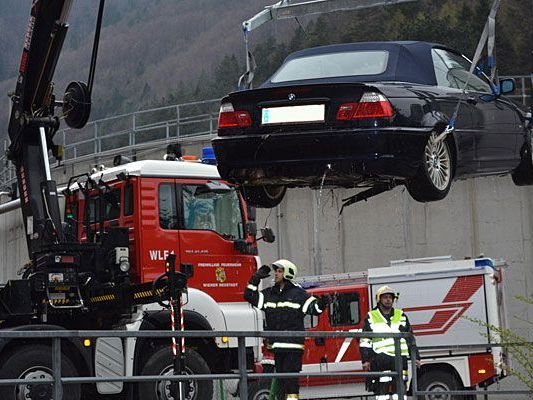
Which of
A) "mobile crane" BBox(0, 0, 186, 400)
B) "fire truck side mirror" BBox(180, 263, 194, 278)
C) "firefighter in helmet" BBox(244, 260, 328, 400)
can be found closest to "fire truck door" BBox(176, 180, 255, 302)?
"fire truck side mirror" BBox(180, 263, 194, 278)

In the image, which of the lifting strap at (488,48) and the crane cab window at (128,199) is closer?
the lifting strap at (488,48)

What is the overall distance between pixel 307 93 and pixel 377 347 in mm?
3314

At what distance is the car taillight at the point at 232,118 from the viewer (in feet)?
35.9

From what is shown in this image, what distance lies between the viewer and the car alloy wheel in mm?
10974

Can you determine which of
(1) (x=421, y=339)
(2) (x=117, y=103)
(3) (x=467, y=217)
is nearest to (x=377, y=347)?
(1) (x=421, y=339)

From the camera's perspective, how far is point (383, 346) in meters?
12.9

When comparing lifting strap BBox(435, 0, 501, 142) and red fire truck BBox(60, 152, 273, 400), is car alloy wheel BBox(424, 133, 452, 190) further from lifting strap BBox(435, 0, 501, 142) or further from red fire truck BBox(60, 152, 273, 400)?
red fire truck BBox(60, 152, 273, 400)

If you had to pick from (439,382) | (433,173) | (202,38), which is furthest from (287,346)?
(202,38)

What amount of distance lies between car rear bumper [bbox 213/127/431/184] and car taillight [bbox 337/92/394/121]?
12 cm

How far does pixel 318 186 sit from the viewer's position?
1177 centimetres

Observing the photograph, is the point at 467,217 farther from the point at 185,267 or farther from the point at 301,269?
the point at 185,267

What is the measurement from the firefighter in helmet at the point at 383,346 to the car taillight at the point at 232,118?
2.82 meters

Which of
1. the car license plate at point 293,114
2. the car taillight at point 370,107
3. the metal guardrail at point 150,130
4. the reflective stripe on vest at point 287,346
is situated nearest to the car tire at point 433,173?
the car taillight at point 370,107

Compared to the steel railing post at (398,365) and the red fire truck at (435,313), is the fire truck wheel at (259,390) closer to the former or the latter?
the steel railing post at (398,365)
